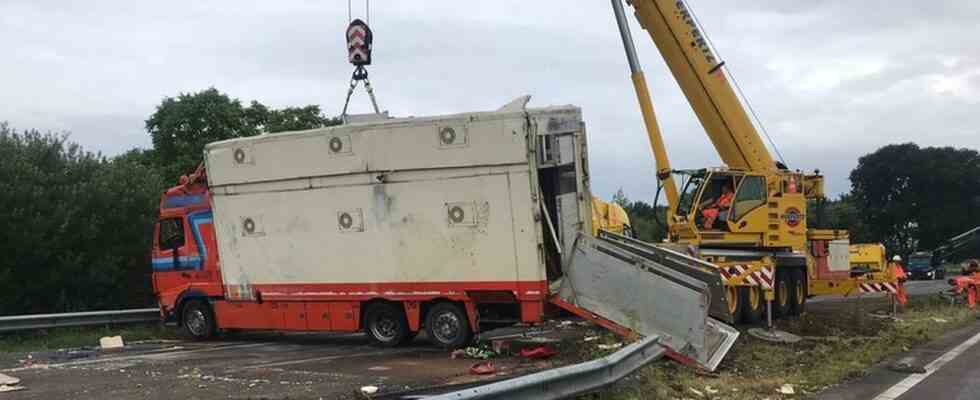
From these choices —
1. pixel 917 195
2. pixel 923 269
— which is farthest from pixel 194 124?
pixel 917 195

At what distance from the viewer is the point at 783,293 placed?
57.7ft

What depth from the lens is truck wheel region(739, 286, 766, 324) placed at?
15.9 meters

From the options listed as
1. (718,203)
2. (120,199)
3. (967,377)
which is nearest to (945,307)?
(718,203)

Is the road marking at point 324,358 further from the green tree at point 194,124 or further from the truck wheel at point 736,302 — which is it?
the green tree at point 194,124

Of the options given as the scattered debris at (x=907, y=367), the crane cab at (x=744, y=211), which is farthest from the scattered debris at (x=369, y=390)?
the crane cab at (x=744, y=211)

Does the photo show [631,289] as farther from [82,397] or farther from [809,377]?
[82,397]

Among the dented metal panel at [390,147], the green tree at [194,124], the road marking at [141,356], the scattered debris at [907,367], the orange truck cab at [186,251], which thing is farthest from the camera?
the green tree at [194,124]

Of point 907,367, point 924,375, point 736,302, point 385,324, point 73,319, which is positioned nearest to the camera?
point 924,375

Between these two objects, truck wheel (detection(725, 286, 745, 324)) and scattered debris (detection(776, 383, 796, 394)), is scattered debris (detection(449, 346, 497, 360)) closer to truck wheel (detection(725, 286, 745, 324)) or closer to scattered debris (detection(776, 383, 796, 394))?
scattered debris (detection(776, 383, 796, 394))

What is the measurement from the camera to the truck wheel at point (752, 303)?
1588 cm

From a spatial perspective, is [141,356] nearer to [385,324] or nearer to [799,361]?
[385,324]

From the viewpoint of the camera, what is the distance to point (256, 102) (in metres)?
33.1

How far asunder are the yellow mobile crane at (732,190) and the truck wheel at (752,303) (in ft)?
0.16

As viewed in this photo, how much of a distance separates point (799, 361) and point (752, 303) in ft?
18.0
